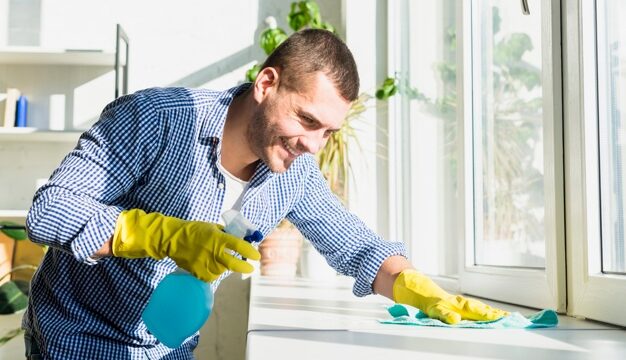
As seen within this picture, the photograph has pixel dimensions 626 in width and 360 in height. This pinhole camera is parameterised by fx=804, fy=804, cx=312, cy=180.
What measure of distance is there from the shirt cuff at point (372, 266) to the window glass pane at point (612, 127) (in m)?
0.42

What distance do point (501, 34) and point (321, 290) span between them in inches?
37.9

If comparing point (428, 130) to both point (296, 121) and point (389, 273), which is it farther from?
point (296, 121)

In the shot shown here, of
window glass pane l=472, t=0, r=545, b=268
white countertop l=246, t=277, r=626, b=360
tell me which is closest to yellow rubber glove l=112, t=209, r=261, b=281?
white countertop l=246, t=277, r=626, b=360

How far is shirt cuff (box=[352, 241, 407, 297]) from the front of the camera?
166 centimetres

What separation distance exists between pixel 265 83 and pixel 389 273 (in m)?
0.46

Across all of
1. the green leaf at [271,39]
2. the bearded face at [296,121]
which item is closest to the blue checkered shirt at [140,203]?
Answer: the bearded face at [296,121]

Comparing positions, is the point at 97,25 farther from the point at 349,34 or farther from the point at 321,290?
the point at 321,290

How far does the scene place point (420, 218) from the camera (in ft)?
9.61

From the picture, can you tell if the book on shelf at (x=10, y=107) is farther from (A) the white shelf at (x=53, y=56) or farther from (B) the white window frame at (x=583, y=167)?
(B) the white window frame at (x=583, y=167)

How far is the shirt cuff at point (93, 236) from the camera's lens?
4.22 ft

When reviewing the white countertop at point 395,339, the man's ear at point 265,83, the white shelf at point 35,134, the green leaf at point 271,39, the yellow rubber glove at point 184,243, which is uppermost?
the green leaf at point 271,39

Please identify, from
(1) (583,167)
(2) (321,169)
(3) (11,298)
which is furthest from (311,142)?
(3) (11,298)

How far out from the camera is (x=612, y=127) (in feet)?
4.85

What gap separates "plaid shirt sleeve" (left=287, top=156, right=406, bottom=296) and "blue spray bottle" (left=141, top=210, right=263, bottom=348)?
436mm
